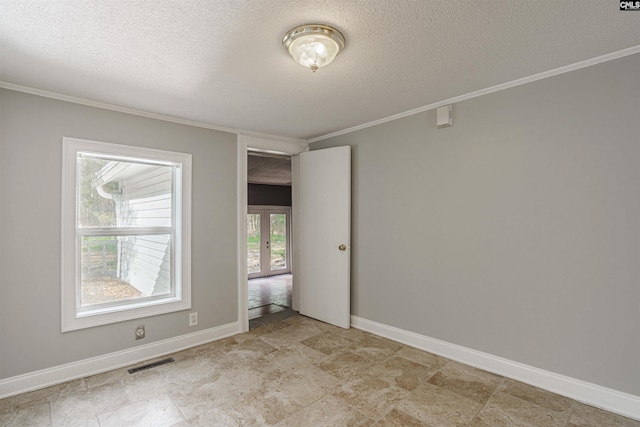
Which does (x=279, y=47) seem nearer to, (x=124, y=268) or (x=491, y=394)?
(x=124, y=268)

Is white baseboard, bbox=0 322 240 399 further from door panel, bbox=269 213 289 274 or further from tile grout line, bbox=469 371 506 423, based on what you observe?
door panel, bbox=269 213 289 274

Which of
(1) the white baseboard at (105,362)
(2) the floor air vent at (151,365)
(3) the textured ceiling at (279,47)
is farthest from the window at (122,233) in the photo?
(3) the textured ceiling at (279,47)

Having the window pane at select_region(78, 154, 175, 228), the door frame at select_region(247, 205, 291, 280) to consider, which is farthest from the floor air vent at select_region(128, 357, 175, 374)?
the door frame at select_region(247, 205, 291, 280)

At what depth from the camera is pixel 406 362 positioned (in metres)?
2.79

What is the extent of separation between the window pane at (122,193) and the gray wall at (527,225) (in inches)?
91.5

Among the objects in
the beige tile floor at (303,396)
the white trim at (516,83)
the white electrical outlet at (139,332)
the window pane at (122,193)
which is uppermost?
the white trim at (516,83)

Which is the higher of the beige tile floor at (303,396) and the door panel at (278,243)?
the door panel at (278,243)

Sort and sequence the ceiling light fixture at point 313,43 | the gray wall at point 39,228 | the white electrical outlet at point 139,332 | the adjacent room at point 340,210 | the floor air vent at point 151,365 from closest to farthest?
the ceiling light fixture at point 313,43, the adjacent room at point 340,210, the gray wall at point 39,228, the floor air vent at point 151,365, the white electrical outlet at point 139,332

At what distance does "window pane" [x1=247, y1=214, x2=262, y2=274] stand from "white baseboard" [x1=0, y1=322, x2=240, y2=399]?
13.9 ft

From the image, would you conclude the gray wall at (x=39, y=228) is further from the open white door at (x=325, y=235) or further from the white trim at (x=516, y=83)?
the white trim at (x=516, y=83)

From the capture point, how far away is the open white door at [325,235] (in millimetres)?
3682

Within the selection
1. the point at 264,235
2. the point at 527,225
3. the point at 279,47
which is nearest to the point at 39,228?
the point at 279,47

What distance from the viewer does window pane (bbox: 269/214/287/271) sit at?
8.05 m

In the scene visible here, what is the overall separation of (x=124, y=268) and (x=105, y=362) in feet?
2.68
